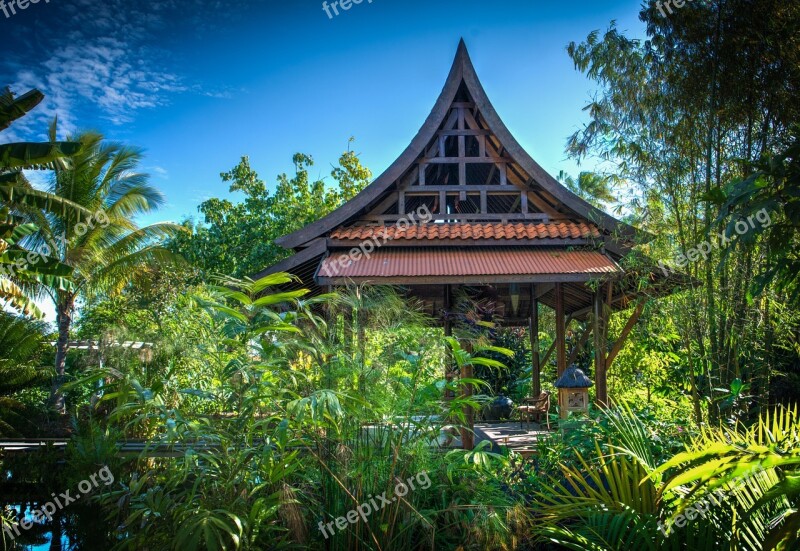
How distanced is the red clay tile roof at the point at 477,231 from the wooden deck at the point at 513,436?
258 centimetres

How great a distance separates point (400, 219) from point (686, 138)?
3798mm

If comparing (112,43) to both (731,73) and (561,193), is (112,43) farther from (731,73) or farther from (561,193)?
(731,73)

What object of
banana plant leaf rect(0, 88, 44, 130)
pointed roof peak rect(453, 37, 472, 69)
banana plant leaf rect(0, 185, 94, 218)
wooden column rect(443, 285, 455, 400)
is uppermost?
pointed roof peak rect(453, 37, 472, 69)

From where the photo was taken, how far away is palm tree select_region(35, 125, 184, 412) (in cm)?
1332

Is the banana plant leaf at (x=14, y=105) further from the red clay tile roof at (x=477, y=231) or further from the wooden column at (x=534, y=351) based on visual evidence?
the wooden column at (x=534, y=351)

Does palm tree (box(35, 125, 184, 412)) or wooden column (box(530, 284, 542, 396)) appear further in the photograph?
palm tree (box(35, 125, 184, 412))

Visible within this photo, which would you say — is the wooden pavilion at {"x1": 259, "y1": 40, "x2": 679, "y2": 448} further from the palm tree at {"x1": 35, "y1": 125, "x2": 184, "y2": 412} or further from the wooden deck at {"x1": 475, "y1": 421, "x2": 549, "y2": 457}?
the palm tree at {"x1": 35, "y1": 125, "x2": 184, "y2": 412}

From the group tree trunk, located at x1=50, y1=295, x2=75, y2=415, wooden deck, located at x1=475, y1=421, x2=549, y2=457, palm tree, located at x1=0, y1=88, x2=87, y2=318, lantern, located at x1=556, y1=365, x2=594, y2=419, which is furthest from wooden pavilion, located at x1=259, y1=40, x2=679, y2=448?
tree trunk, located at x1=50, y1=295, x2=75, y2=415

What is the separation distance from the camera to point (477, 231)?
27.7ft

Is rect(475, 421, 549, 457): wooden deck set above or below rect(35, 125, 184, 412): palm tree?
below

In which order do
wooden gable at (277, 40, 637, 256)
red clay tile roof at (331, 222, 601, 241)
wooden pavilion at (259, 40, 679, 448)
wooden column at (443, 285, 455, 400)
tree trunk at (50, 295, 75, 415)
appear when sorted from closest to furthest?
wooden column at (443, 285, 455, 400) < wooden pavilion at (259, 40, 679, 448) < red clay tile roof at (331, 222, 601, 241) < wooden gable at (277, 40, 637, 256) < tree trunk at (50, 295, 75, 415)

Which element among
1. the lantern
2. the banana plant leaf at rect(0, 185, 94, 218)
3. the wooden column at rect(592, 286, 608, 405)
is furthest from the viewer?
the wooden column at rect(592, 286, 608, 405)

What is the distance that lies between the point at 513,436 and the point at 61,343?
10.1 meters

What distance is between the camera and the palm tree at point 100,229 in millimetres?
13320
